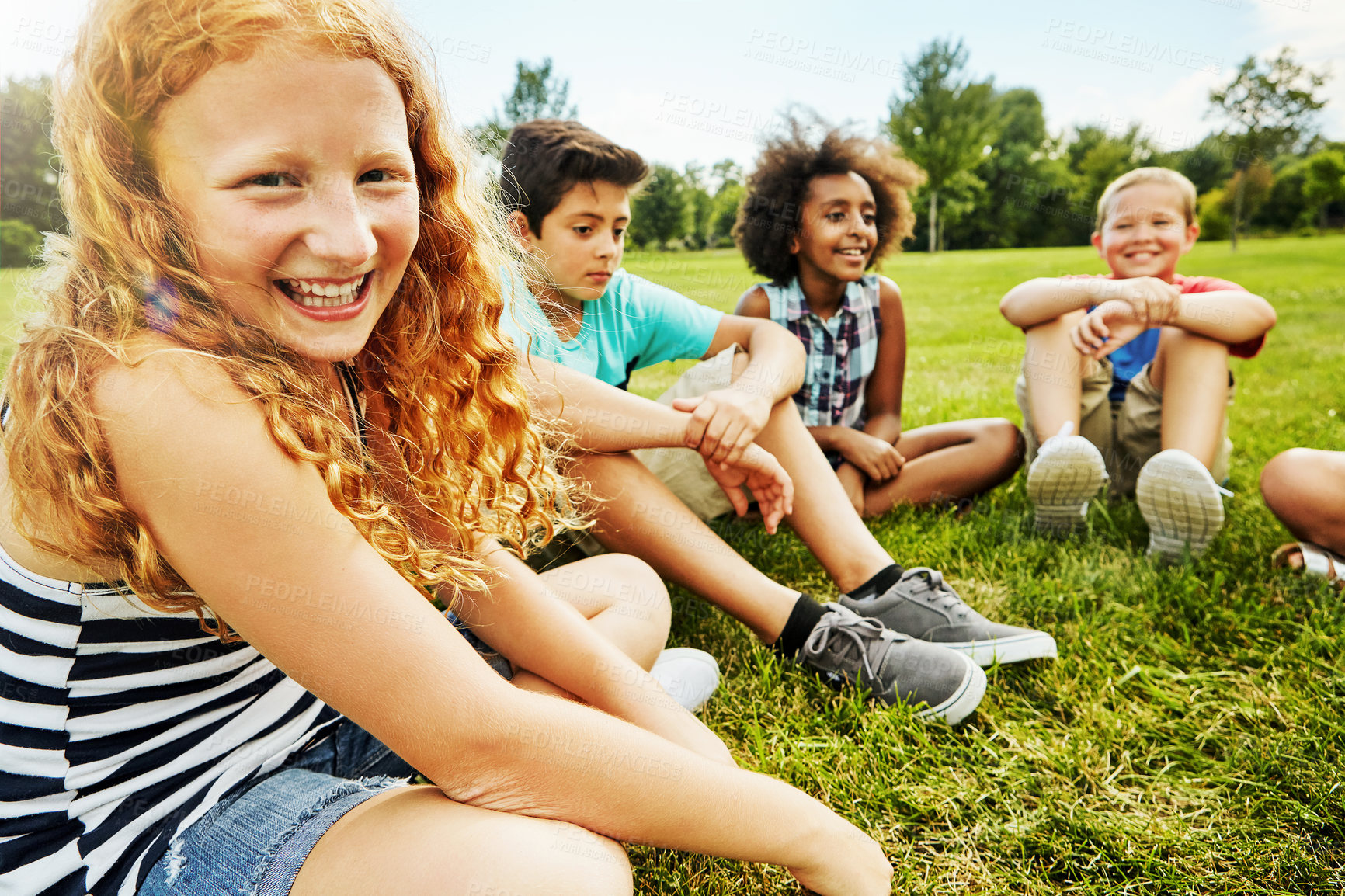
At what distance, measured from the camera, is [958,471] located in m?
3.18

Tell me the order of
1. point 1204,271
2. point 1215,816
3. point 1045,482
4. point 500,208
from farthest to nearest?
point 1204,271, point 1045,482, point 500,208, point 1215,816

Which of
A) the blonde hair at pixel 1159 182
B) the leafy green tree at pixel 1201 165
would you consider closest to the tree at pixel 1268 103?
the leafy green tree at pixel 1201 165

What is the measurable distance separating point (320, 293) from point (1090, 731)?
6.01ft

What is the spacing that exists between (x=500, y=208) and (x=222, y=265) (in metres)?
0.74

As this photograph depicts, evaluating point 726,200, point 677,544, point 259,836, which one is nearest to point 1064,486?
point 677,544

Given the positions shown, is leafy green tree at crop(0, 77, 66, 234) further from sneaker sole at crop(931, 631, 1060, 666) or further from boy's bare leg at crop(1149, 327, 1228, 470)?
boy's bare leg at crop(1149, 327, 1228, 470)

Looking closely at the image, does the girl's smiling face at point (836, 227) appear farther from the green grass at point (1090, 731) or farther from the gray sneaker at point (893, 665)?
the gray sneaker at point (893, 665)

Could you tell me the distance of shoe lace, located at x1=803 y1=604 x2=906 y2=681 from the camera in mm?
1982

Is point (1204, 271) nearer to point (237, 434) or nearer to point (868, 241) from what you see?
point (868, 241)

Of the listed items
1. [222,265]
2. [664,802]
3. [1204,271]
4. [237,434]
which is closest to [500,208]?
[222,265]

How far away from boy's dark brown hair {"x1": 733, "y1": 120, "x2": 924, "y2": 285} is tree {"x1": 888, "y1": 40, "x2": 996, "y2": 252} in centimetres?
3768

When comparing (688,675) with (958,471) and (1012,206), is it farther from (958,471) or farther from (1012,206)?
(1012,206)

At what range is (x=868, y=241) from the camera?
3465 millimetres

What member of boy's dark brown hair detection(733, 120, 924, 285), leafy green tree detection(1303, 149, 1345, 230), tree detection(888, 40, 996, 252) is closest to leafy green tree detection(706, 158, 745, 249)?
boy's dark brown hair detection(733, 120, 924, 285)
